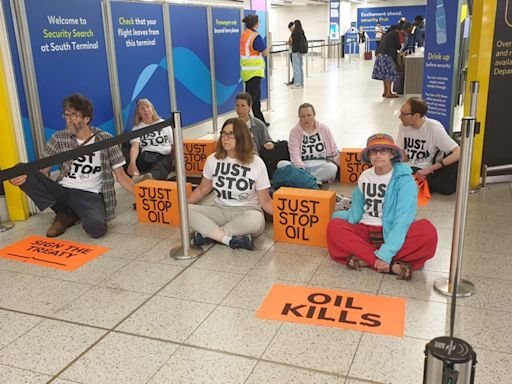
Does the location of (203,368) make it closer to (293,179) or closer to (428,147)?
(293,179)

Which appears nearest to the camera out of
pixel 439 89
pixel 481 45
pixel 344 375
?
pixel 344 375

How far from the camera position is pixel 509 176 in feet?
16.6

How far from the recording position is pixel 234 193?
12.9 feet

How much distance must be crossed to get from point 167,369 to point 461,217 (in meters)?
1.69

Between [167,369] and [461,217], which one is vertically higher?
[461,217]

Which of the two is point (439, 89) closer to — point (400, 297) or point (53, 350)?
point (400, 297)

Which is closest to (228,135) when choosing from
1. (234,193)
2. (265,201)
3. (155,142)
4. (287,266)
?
(234,193)

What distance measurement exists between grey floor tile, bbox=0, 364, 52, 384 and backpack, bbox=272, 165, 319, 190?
8.47 feet

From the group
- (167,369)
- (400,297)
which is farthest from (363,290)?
(167,369)

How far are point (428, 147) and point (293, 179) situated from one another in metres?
1.30

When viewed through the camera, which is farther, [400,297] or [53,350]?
[400,297]

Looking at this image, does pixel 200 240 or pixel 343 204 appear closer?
pixel 200 240

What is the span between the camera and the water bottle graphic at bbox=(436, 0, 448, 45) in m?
6.05

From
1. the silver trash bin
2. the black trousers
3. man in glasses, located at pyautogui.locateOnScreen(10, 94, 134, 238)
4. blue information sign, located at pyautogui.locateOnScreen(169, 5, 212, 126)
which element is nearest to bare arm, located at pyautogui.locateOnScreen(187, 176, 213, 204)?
man in glasses, located at pyautogui.locateOnScreen(10, 94, 134, 238)
